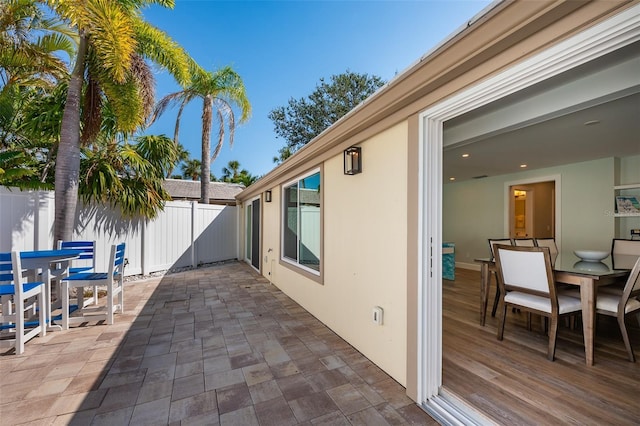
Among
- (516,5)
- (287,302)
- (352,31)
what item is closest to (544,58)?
(516,5)

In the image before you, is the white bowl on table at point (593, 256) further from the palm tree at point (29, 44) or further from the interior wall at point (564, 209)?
the palm tree at point (29, 44)

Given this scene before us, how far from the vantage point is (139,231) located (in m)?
6.70

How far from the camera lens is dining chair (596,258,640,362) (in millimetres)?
2484

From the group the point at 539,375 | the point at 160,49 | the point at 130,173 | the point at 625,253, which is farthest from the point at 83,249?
the point at 625,253

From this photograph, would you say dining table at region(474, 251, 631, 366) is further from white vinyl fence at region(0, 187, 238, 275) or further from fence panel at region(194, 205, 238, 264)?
fence panel at region(194, 205, 238, 264)

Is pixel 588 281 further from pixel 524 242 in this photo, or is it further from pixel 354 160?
pixel 354 160

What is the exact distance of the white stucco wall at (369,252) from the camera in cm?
232

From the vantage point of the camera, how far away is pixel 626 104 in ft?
9.68

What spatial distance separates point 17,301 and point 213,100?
309 inches

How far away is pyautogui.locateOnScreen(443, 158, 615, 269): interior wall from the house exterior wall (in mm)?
5559

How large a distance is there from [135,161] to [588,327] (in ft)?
25.0

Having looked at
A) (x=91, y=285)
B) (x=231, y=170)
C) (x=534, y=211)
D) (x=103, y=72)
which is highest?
(x=231, y=170)

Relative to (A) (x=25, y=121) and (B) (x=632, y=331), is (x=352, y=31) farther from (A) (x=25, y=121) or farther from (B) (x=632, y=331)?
(B) (x=632, y=331)

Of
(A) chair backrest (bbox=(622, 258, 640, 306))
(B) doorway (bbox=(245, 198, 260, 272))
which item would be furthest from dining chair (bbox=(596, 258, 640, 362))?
(B) doorway (bbox=(245, 198, 260, 272))
